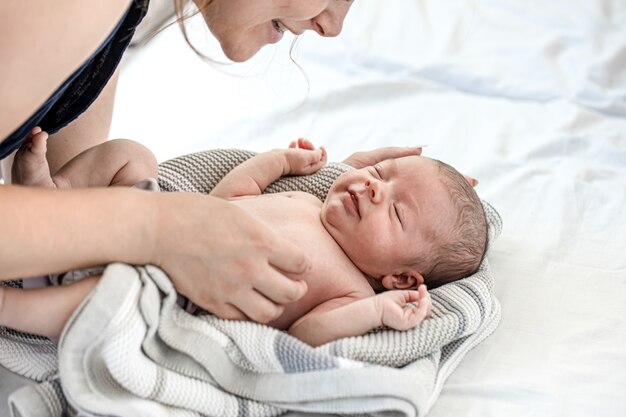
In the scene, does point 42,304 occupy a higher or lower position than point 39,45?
lower

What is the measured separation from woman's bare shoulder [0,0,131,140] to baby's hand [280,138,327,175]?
454mm

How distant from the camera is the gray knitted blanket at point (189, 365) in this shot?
933 mm

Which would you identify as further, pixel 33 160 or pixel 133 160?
pixel 133 160

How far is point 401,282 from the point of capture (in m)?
1.25

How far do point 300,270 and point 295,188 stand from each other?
366mm

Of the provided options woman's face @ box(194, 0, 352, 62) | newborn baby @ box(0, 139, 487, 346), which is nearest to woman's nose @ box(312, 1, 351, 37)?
woman's face @ box(194, 0, 352, 62)

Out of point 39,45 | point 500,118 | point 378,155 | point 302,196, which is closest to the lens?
point 39,45

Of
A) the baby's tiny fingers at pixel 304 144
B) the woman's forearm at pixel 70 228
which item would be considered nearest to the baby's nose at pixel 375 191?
the baby's tiny fingers at pixel 304 144

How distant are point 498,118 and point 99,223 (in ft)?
3.40

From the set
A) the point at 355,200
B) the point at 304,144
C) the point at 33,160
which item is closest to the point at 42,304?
the point at 33,160

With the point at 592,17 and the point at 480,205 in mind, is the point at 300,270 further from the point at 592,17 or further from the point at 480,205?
the point at 592,17

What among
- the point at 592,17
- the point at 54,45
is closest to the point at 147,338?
the point at 54,45

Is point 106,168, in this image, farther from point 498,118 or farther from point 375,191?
point 498,118

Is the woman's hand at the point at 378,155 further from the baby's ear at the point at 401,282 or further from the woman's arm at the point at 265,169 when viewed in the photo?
the baby's ear at the point at 401,282
